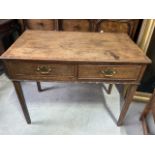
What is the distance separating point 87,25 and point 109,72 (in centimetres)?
80

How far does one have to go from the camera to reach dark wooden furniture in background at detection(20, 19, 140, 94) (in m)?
1.55

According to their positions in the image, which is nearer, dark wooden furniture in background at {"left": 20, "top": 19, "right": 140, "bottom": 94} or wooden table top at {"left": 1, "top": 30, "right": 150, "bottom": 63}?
wooden table top at {"left": 1, "top": 30, "right": 150, "bottom": 63}

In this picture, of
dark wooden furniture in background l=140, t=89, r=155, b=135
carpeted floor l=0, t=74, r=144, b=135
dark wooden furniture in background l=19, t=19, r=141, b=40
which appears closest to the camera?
dark wooden furniture in background l=140, t=89, r=155, b=135

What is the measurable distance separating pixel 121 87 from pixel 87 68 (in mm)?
990

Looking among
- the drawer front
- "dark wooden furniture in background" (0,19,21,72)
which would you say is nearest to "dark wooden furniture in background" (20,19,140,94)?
"dark wooden furniture in background" (0,19,21,72)

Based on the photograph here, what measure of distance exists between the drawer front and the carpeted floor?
551 mm

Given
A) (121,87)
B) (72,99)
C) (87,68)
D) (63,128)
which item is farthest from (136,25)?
(63,128)

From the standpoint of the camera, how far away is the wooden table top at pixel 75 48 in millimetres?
958

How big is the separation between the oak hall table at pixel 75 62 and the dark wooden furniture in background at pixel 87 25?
1.62ft

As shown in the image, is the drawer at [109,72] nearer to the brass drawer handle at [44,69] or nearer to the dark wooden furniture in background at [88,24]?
the brass drawer handle at [44,69]

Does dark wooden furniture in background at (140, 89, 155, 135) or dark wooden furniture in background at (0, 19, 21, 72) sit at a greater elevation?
dark wooden furniture in background at (0, 19, 21, 72)

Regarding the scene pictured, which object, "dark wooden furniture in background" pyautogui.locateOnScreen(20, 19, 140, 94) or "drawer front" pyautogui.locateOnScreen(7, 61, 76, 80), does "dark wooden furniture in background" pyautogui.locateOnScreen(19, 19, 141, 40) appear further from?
"drawer front" pyautogui.locateOnScreen(7, 61, 76, 80)

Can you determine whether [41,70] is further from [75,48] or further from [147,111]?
[147,111]

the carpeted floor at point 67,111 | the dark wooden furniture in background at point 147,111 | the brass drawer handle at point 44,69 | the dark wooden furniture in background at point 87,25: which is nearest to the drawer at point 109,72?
the brass drawer handle at point 44,69
